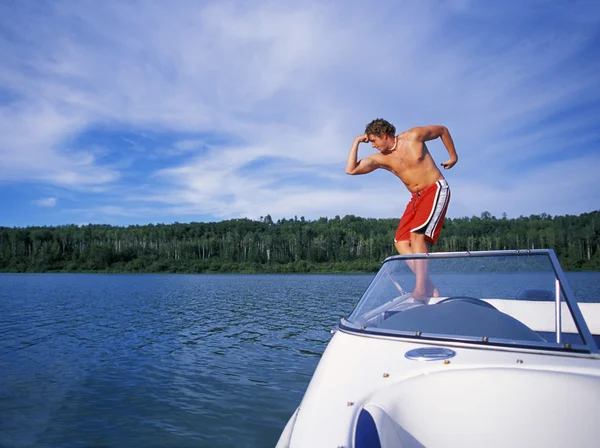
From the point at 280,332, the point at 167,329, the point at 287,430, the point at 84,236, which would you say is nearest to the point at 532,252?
the point at 287,430

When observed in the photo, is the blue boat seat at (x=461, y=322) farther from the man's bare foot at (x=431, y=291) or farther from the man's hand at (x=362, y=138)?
the man's hand at (x=362, y=138)

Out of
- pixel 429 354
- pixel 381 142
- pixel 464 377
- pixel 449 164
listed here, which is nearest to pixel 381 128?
pixel 381 142

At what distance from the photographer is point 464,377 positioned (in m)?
2.41

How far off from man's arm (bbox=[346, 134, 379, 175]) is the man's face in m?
0.07

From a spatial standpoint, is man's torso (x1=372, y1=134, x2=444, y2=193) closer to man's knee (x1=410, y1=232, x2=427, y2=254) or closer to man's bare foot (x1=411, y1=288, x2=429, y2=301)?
man's knee (x1=410, y1=232, x2=427, y2=254)

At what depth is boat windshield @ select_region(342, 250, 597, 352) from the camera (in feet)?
8.87

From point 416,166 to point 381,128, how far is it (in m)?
0.53

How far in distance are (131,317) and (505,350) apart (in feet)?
55.0

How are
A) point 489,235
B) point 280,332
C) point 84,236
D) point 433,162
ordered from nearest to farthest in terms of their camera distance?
point 489,235
point 433,162
point 280,332
point 84,236

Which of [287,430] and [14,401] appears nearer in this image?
[287,430]

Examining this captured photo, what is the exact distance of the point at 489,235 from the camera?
4.35m

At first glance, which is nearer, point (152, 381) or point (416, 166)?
point (416, 166)

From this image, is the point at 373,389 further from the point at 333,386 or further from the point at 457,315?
the point at 457,315

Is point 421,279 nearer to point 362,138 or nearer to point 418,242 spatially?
point 418,242
